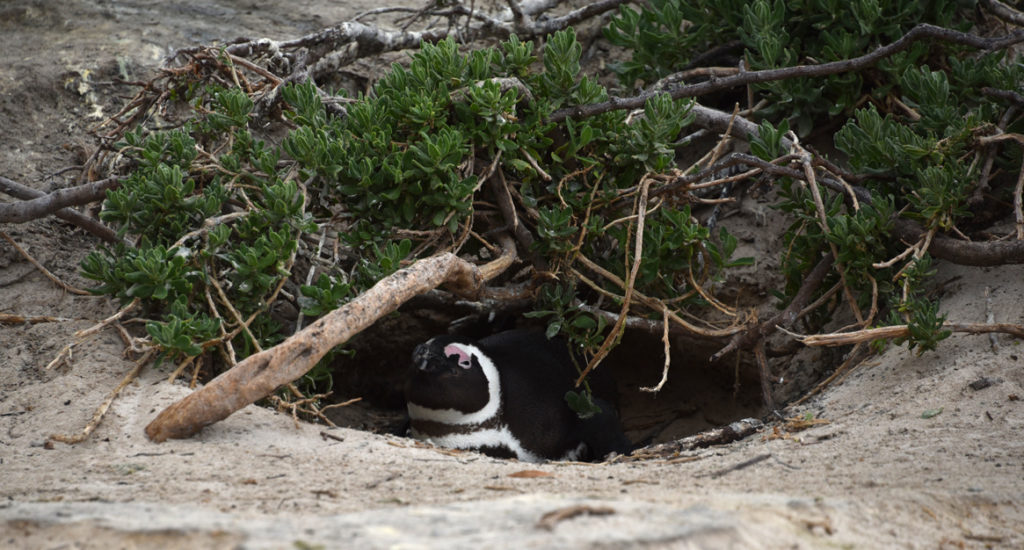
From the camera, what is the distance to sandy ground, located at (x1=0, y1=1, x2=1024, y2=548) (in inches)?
63.1

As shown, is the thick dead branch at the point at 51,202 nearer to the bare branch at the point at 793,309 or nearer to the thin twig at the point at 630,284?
the thin twig at the point at 630,284

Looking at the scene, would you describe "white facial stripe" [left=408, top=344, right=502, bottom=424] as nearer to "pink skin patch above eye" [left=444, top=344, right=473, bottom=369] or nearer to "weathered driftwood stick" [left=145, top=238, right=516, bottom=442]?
"pink skin patch above eye" [left=444, top=344, right=473, bottom=369]

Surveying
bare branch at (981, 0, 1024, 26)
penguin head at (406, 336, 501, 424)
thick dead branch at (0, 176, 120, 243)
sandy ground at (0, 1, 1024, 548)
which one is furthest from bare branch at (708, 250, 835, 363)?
thick dead branch at (0, 176, 120, 243)

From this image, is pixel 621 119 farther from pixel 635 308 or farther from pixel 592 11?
pixel 592 11

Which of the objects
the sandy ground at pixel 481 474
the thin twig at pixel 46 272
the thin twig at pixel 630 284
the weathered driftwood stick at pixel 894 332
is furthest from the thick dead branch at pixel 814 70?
the thin twig at pixel 46 272

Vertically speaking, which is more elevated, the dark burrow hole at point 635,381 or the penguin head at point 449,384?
the penguin head at point 449,384

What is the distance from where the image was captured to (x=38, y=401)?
8.86 feet

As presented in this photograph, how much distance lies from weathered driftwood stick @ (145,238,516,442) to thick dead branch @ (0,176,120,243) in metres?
1.11

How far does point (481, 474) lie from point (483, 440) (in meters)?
1.34

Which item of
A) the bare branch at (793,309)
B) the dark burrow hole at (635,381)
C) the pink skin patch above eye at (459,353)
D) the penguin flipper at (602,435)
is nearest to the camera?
the bare branch at (793,309)

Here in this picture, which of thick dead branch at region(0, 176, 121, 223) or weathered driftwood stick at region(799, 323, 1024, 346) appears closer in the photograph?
weathered driftwood stick at region(799, 323, 1024, 346)

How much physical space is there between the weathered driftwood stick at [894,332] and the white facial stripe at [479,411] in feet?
4.46

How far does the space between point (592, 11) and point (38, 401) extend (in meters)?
3.31

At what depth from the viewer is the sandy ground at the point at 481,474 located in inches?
63.1
